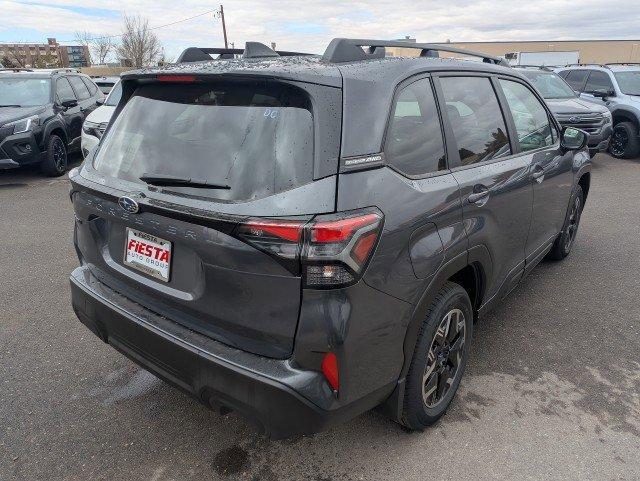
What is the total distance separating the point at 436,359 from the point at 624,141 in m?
A: 10.1

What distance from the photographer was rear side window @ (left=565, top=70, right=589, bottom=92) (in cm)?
1170

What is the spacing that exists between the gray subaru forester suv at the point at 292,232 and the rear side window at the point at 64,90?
7716 mm

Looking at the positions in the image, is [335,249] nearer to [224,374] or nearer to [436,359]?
[224,374]

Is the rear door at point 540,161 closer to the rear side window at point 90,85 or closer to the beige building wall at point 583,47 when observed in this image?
the rear side window at point 90,85

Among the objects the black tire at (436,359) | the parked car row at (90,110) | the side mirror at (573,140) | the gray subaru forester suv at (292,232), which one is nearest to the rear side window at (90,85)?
the parked car row at (90,110)

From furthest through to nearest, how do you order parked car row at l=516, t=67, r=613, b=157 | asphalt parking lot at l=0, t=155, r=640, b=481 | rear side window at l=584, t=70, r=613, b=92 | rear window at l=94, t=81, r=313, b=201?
rear side window at l=584, t=70, r=613, b=92
parked car row at l=516, t=67, r=613, b=157
asphalt parking lot at l=0, t=155, r=640, b=481
rear window at l=94, t=81, r=313, b=201

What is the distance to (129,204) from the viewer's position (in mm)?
2053

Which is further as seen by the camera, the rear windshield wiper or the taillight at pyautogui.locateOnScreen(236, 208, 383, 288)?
the rear windshield wiper

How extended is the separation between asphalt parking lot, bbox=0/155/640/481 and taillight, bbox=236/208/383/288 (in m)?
1.09

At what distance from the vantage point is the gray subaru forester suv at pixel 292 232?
175 cm

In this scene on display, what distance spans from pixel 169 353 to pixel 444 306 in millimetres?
1241

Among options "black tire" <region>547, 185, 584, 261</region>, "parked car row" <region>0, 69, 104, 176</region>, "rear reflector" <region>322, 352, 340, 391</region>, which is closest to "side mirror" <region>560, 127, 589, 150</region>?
"black tire" <region>547, 185, 584, 261</region>

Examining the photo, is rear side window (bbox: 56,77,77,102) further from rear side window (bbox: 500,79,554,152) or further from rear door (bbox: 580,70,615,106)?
rear door (bbox: 580,70,615,106)

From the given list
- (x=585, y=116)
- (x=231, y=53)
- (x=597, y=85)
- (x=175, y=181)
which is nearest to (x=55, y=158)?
(x=231, y=53)
